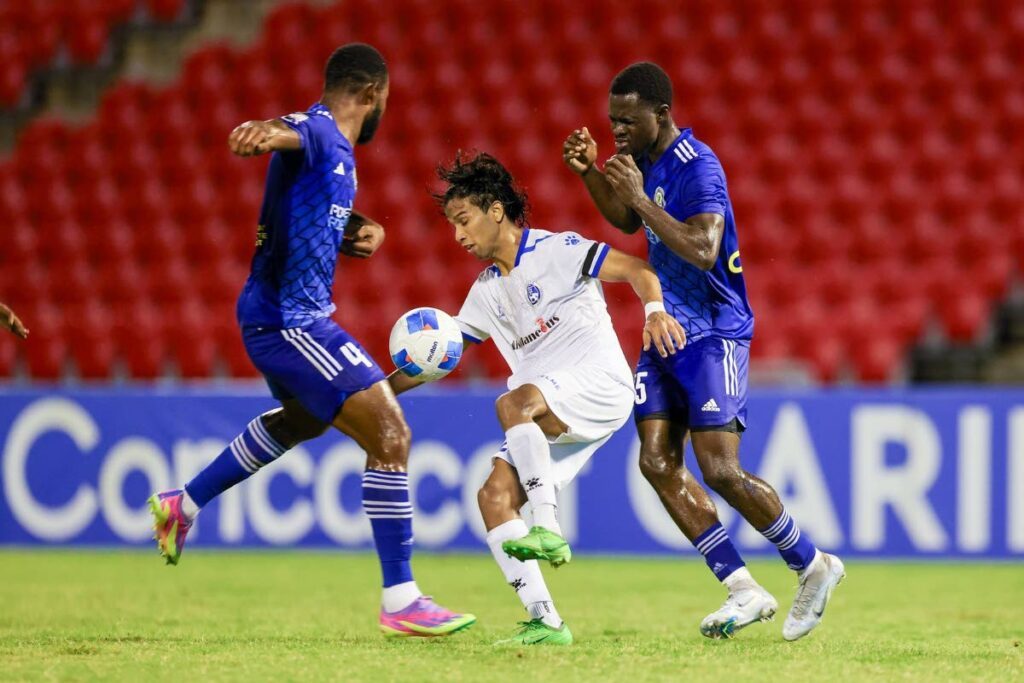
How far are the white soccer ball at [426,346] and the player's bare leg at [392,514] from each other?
0.26 meters

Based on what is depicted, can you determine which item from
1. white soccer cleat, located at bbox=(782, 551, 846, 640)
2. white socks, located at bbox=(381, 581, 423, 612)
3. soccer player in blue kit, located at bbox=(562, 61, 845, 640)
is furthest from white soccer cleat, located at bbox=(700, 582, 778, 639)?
white socks, located at bbox=(381, 581, 423, 612)

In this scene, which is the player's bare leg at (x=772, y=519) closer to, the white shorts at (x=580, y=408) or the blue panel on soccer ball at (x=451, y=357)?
the white shorts at (x=580, y=408)

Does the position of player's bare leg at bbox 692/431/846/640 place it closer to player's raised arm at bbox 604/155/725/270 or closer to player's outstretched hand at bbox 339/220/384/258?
player's raised arm at bbox 604/155/725/270

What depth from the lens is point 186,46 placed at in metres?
14.0

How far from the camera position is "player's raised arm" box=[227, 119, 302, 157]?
169 inches

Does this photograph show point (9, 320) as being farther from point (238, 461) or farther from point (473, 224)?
point (473, 224)

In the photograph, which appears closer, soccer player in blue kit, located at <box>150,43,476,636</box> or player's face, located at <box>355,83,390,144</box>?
soccer player in blue kit, located at <box>150,43,476,636</box>

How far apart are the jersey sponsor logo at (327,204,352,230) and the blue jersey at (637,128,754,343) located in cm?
115

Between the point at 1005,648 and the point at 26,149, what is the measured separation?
11164 millimetres

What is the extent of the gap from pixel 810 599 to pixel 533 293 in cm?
154

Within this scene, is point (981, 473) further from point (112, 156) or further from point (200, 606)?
point (112, 156)

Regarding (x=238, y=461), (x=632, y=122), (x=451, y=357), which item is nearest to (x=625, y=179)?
(x=632, y=122)

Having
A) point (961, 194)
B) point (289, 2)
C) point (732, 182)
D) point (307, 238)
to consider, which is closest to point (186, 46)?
point (289, 2)

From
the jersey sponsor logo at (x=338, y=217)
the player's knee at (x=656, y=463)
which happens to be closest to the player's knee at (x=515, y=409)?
the player's knee at (x=656, y=463)
